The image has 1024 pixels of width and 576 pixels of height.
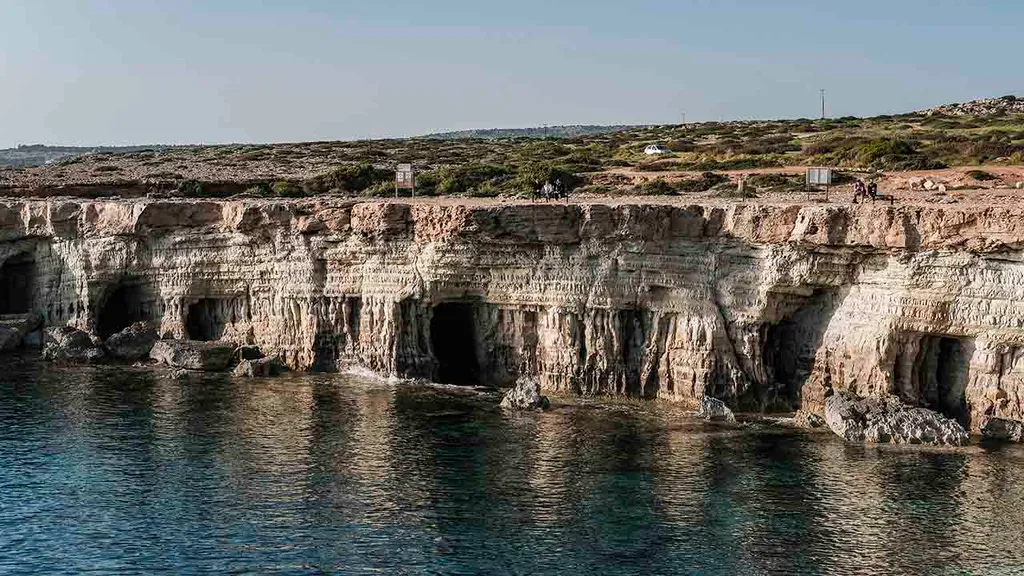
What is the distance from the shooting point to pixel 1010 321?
34344 mm

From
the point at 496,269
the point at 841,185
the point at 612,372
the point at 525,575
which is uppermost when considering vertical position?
the point at 841,185

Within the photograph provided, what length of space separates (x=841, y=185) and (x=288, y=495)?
99.8ft

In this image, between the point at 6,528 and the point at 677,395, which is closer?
the point at 6,528

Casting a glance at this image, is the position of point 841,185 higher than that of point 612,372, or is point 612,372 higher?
point 841,185

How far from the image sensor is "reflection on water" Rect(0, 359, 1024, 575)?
1033 inches

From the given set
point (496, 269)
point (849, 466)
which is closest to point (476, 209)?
point (496, 269)

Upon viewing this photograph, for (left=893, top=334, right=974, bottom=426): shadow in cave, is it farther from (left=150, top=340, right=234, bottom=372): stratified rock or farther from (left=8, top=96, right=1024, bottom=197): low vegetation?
(left=150, top=340, right=234, bottom=372): stratified rock

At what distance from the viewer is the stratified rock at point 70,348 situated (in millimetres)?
46719

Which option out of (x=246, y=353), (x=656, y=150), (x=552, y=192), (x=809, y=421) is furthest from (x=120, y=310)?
(x=656, y=150)

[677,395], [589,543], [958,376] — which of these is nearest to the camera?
[589,543]

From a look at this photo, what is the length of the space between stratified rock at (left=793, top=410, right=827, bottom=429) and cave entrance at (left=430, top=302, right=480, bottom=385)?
38.9 feet

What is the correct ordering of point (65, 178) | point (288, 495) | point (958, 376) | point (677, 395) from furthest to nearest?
point (65, 178)
point (677, 395)
point (958, 376)
point (288, 495)

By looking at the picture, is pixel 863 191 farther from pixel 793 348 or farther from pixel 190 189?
pixel 190 189

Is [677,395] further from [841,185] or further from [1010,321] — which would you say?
[841,185]
